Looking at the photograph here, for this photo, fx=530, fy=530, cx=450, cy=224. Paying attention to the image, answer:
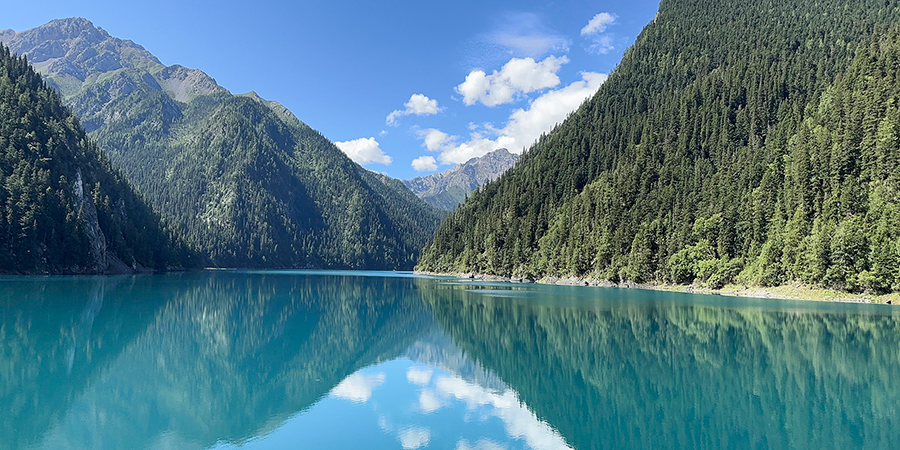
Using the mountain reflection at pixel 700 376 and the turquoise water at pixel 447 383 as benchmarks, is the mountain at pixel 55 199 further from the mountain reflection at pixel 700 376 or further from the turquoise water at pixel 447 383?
the mountain reflection at pixel 700 376

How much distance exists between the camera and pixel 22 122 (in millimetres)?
111000

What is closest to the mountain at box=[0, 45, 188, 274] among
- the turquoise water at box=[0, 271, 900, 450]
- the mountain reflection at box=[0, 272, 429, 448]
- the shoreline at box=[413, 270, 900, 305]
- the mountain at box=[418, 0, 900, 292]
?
the mountain reflection at box=[0, 272, 429, 448]

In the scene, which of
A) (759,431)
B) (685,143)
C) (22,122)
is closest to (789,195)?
(685,143)

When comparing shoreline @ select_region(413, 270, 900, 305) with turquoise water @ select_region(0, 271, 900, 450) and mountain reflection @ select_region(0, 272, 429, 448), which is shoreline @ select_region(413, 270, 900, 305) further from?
mountain reflection @ select_region(0, 272, 429, 448)

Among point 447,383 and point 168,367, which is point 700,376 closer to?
point 447,383

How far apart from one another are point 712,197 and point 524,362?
92.5 metres

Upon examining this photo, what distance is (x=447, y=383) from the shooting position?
2294 cm

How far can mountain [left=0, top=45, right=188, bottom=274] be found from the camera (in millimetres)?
95750

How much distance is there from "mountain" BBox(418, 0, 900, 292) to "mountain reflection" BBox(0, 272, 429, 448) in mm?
58954

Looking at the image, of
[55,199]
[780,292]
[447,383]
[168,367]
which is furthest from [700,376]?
[55,199]

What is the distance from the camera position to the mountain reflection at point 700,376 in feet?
50.6

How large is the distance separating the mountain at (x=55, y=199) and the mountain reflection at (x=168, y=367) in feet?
196

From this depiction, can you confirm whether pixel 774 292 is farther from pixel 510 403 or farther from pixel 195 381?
pixel 195 381

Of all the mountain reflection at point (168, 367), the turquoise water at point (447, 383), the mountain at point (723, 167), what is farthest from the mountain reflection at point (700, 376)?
the mountain at point (723, 167)
